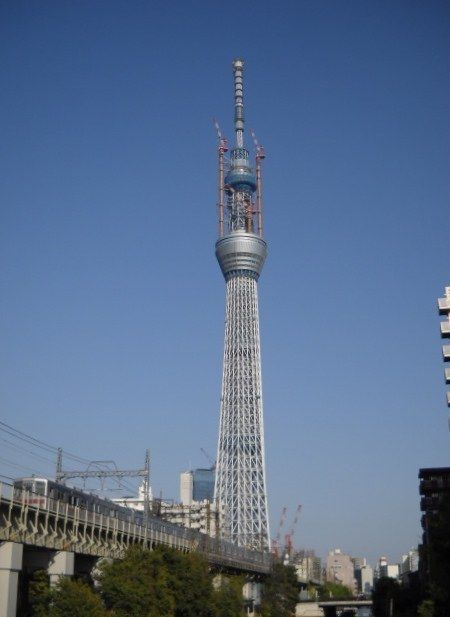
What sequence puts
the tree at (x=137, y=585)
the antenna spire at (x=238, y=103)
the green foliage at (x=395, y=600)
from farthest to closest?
the antenna spire at (x=238, y=103), the green foliage at (x=395, y=600), the tree at (x=137, y=585)

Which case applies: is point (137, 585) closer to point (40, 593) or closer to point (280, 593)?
point (40, 593)

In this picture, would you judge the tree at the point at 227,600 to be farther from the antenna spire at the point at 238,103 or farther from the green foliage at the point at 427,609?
the antenna spire at the point at 238,103

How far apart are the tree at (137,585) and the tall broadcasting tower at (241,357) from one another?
10104 centimetres

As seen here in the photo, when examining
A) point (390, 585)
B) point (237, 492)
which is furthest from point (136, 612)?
point (237, 492)

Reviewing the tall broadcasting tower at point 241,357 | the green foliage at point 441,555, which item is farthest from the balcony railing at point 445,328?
the tall broadcasting tower at point 241,357

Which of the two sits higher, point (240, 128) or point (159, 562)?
point (240, 128)

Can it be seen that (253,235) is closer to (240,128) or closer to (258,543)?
(240,128)

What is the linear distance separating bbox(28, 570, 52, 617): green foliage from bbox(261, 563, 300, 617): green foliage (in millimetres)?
65683

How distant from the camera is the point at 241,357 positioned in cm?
16525

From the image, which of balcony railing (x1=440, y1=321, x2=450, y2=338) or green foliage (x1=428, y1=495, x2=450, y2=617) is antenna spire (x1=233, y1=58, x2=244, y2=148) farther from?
green foliage (x1=428, y1=495, x2=450, y2=617)

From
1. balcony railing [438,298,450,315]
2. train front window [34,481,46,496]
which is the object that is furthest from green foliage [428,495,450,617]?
train front window [34,481,46,496]

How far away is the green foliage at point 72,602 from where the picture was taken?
150 ft

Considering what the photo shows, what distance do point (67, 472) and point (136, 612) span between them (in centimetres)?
3209

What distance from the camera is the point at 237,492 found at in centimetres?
15838
